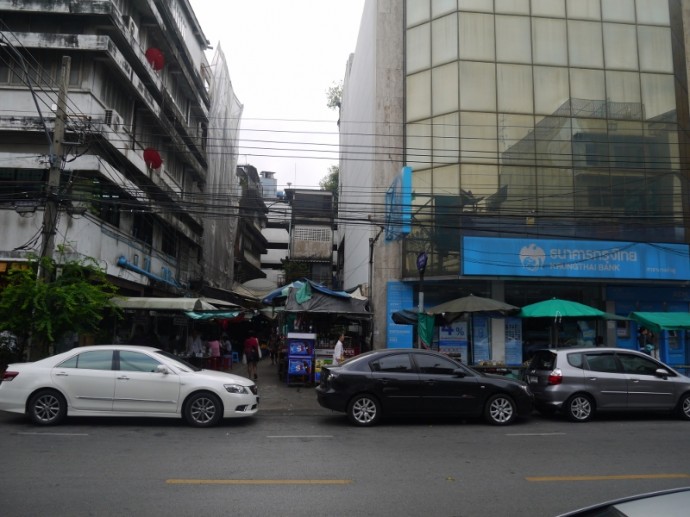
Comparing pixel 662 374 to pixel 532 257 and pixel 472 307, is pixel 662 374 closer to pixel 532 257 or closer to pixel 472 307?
pixel 472 307

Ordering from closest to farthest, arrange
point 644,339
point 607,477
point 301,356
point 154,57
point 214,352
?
point 607,477, point 301,356, point 644,339, point 214,352, point 154,57

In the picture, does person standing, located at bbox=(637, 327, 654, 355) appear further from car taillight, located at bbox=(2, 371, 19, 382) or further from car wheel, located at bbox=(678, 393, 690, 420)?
car taillight, located at bbox=(2, 371, 19, 382)

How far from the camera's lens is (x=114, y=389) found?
33.3 feet

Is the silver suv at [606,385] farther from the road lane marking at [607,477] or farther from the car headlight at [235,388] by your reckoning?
the car headlight at [235,388]

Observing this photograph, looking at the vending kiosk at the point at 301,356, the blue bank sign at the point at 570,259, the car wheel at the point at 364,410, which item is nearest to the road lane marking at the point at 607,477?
the car wheel at the point at 364,410

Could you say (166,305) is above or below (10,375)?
above

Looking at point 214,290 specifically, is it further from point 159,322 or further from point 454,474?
point 454,474

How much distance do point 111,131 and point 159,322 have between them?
406 inches

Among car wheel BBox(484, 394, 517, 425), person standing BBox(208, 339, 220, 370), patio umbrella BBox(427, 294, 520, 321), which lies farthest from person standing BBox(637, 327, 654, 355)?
person standing BBox(208, 339, 220, 370)

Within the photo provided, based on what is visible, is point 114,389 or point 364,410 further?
point 364,410

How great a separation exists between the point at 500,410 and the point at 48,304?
1065 cm

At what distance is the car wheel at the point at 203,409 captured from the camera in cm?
1027

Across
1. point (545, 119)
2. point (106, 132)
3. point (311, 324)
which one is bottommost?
point (311, 324)

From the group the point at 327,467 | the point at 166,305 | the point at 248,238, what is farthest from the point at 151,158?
the point at 248,238
